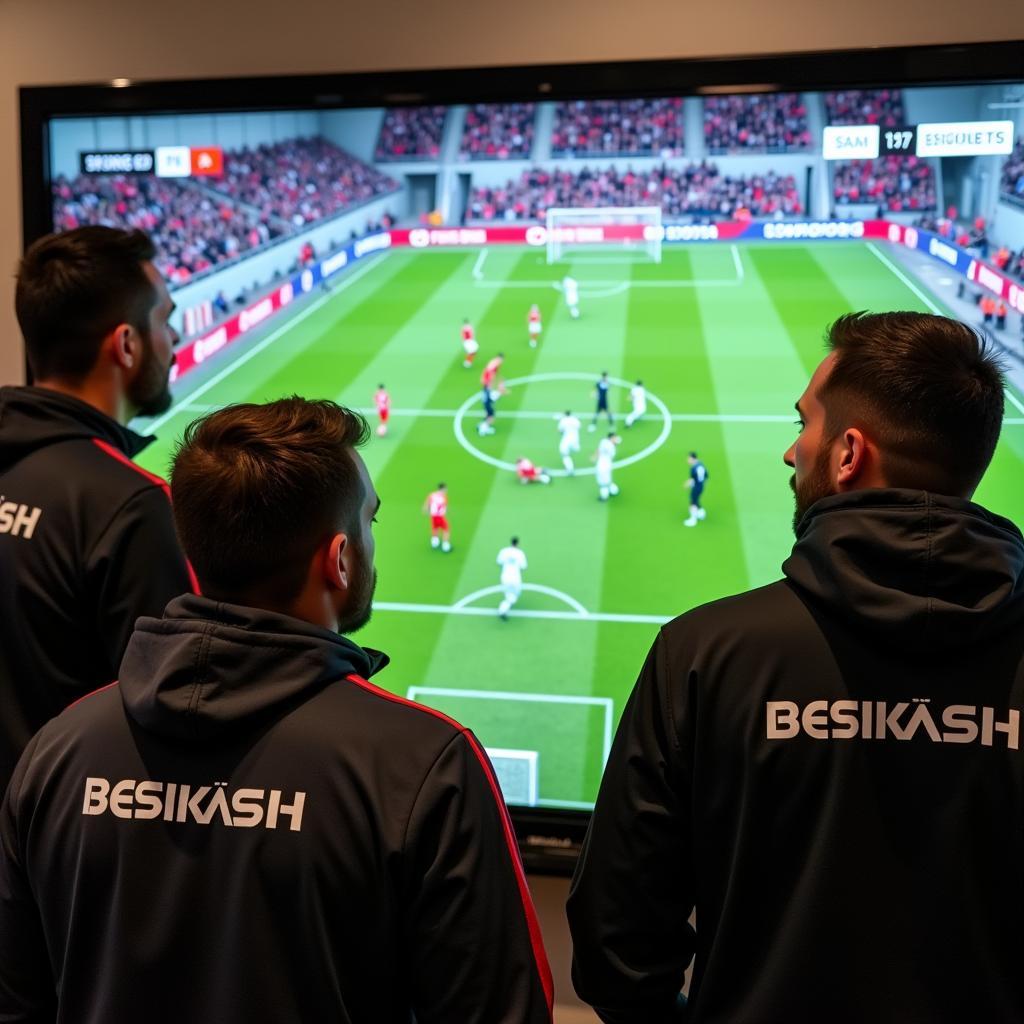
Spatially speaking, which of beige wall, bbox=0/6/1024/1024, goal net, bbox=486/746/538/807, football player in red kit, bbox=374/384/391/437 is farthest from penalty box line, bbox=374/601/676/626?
beige wall, bbox=0/6/1024/1024

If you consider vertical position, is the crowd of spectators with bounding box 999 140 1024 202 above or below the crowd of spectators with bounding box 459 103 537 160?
below

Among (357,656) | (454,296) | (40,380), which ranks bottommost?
(357,656)

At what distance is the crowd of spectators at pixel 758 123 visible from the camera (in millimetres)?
3242

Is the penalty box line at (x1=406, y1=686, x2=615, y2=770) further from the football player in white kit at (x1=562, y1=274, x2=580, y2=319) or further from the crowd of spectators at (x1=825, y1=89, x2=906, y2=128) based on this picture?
the crowd of spectators at (x1=825, y1=89, x2=906, y2=128)

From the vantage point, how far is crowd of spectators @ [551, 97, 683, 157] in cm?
333

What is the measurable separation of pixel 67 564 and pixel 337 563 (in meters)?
0.98

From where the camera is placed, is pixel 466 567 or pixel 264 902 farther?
pixel 466 567

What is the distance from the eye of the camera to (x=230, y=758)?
1555 mm

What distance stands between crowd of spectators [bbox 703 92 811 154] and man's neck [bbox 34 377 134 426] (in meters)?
1.90

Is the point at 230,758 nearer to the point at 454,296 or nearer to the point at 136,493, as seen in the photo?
the point at 136,493

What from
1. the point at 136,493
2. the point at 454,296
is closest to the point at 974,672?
the point at 136,493

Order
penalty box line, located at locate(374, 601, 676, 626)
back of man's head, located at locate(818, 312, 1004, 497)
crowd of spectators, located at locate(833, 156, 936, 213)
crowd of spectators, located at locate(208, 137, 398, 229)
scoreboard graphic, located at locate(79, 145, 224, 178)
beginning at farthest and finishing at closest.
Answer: scoreboard graphic, located at locate(79, 145, 224, 178)
crowd of spectators, located at locate(208, 137, 398, 229)
penalty box line, located at locate(374, 601, 676, 626)
crowd of spectators, located at locate(833, 156, 936, 213)
back of man's head, located at locate(818, 312, 1004, 497)

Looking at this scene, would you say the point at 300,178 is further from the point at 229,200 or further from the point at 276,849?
the point at 276,849

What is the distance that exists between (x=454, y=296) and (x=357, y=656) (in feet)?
7.66
